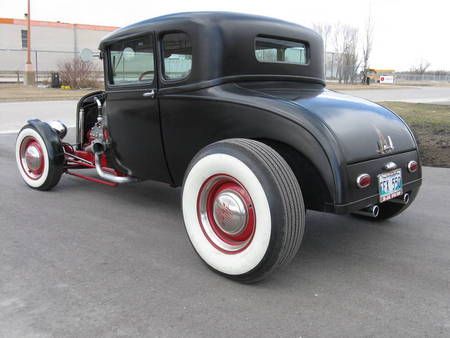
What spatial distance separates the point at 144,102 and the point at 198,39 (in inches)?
30.4

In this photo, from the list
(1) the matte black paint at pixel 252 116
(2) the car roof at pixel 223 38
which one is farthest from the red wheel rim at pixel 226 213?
(2) the car roof at pixel 223 38

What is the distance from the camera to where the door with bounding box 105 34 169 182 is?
12.3 ft

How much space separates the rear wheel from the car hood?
2.62 meters

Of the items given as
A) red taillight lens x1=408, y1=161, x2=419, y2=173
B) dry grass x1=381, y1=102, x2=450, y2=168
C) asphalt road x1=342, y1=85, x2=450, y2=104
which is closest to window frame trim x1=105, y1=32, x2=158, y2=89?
red taillight lens x1=408, y1=161, x2=419, y2=173

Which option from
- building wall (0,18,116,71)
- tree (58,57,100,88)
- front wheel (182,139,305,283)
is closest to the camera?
front wheel (182,139,305,283)

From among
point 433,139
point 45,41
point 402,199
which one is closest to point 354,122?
point 402,199

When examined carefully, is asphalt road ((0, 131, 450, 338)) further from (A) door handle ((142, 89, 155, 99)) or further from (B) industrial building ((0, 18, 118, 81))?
(B) industrial building ((0, 18, 118, 81))

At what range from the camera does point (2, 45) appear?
41750 millimetres

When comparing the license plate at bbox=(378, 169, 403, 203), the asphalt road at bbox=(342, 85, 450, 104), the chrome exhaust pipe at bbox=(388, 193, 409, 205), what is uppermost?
the asphalt road at bbox=(342, 85, 450, 104)

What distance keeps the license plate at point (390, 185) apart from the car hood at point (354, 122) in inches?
5.7

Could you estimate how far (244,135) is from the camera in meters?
3.14

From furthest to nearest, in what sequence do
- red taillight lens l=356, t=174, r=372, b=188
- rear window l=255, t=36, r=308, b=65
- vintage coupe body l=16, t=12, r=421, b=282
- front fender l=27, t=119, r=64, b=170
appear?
front fender l=27, t=119, r=64, b=170 → rear window l=255, t=36, r=308, b=65 → red taillight lens l=356, t=174, r=372, b=188 → vintage coupe body l=16, t=12, r=421, b=282

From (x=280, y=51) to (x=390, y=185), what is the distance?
1.43 metres

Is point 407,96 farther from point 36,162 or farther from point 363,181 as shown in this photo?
point 363,181
